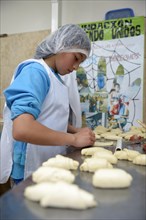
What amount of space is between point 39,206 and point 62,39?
0.79m

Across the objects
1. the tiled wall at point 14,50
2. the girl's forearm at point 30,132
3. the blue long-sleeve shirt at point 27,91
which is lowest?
the girl's forearm at point 30,132

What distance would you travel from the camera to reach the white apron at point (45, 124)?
1067mm

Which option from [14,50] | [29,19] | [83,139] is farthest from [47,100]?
[29,19]

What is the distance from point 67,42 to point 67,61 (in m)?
0.08

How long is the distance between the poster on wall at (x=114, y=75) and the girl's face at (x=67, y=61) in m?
1.28

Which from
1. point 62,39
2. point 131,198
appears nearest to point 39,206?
point 131,198

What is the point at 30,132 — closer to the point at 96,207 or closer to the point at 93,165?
the point at 93,165

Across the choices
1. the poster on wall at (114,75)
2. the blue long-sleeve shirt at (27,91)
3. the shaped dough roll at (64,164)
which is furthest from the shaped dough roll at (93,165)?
the poster on wall at (114,75)

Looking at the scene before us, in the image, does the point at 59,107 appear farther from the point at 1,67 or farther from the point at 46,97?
the point at 1,67

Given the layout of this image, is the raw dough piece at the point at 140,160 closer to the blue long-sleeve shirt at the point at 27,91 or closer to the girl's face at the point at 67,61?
the blue long-sleeve shirt at the point at 27,91

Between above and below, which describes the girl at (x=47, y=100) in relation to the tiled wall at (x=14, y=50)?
below

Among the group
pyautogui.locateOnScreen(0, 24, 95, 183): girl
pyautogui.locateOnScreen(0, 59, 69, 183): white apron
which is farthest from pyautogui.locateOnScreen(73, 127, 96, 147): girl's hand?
pyautogui.locateOnScreen(0, 59, 69, 183): white apron

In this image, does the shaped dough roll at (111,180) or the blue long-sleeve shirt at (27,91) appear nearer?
the shaped dough roll at (111,180)

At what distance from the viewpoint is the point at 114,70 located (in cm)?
241
